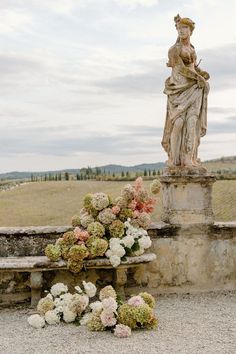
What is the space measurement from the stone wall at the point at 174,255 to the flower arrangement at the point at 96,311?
0.70 meters

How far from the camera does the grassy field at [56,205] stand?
91.2ft

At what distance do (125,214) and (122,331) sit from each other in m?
1.84

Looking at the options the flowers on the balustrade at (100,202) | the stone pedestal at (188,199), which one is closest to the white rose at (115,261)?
the flowers on the balustrade at (100,202)

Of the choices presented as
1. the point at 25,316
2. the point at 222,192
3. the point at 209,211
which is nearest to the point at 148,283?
the point at 209,211

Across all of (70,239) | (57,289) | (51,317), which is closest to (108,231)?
(70,239)

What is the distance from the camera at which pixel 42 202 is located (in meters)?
39.3

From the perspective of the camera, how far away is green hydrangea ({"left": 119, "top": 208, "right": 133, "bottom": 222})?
739 cm

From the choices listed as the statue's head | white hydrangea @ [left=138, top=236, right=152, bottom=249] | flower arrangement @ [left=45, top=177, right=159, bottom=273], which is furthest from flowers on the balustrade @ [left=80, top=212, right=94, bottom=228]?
the statue's head

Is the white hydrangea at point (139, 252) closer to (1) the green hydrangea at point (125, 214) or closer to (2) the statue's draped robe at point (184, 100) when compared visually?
(1) the green hydrangea at point (125, 214)

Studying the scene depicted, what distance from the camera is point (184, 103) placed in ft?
25.7

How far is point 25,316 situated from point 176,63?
384cm

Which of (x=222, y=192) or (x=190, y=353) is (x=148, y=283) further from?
(x=222, y=192)

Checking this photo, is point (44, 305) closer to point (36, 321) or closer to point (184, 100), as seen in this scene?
point (36, 321)

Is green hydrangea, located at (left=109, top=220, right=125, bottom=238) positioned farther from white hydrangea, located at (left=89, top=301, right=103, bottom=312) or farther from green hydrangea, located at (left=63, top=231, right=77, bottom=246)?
white hydrangea, located at (left=89, top=301, right=103, bottom=312)
